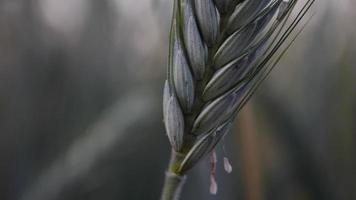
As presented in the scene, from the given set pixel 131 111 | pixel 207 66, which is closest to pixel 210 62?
pixel 207 66

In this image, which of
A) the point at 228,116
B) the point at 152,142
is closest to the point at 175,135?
the point at 228,116

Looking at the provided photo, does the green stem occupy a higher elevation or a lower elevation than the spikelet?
lower

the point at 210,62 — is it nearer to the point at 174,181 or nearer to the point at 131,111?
the point at 174,181

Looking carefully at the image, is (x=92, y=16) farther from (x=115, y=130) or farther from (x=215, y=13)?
(x=215, y=13)

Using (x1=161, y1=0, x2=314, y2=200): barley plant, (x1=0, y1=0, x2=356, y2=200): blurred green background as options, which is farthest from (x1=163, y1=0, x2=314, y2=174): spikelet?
(x1=0, y1=0, x2=356, y2=200): blurred green background

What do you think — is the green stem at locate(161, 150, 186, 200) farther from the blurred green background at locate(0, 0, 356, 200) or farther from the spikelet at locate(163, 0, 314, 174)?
the blurred green background at locate(0, 0, 356, 200)

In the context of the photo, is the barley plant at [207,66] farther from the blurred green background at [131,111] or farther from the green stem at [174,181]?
the blurred green background at [131,111]

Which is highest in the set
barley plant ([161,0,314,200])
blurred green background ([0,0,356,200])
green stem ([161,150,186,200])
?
barley plant ([161,0,314,200])
